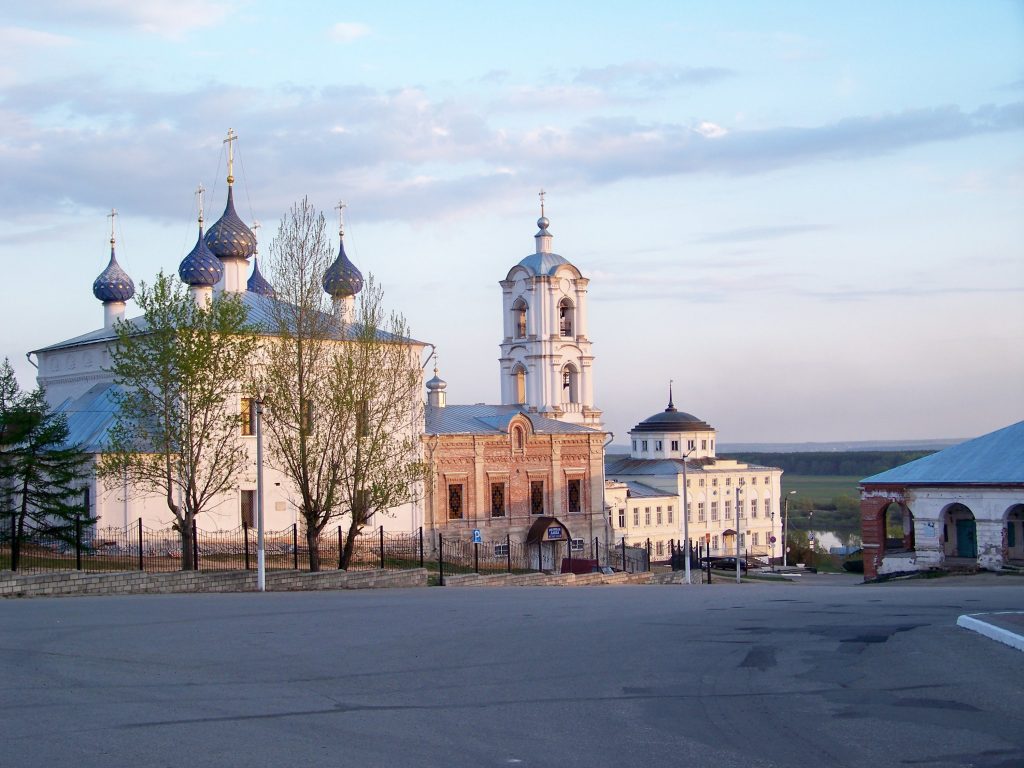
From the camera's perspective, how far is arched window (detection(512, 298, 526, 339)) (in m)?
54.4

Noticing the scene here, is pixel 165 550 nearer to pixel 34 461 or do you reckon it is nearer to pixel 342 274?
pixel 34 461

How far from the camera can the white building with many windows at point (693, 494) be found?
61.6 meters

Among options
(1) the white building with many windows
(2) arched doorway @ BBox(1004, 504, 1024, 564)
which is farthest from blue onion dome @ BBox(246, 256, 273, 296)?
(2) arched doorway @ BBox(1004, 504, 1024, 564)

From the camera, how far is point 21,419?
25891 mm

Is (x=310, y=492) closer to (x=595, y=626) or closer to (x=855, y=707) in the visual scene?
(x=595, y=626)

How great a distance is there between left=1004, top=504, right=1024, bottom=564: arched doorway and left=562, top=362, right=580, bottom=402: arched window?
80.5ft

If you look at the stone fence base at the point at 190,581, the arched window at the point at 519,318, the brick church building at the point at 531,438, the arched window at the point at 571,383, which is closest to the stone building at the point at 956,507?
the brick church building at the point at 531,438

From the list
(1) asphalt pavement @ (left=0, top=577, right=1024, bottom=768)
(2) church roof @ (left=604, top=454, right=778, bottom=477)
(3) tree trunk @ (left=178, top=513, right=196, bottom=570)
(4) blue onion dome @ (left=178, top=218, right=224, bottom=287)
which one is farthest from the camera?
(2) church roof @ (left=604, top=454, right=778, bottom=477)

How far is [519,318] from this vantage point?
54750 millimetres

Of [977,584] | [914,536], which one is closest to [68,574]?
[977,584]

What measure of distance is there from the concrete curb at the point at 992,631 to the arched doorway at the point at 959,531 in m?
22.2

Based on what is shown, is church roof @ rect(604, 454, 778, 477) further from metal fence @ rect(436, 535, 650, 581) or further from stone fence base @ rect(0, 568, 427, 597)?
stone fence base @ rect(0, 568, 427, 597)

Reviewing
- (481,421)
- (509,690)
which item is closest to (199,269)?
(481,421)

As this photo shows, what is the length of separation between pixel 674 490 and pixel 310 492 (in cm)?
3970
